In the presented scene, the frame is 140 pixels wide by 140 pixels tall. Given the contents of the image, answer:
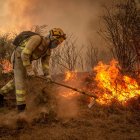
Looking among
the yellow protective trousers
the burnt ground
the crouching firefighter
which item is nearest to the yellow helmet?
the crouching firefighter

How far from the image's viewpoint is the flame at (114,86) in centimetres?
810

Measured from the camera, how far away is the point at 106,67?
909 cm

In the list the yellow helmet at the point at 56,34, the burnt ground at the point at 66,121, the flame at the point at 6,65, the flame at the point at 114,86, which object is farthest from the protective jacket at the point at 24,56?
the flame at the point at 6,65

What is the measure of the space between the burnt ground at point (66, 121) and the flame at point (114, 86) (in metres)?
0.36

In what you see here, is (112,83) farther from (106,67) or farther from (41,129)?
(41,129)

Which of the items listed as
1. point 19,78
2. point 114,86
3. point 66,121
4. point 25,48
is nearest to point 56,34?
point 25,48

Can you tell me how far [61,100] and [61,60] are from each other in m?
11.0

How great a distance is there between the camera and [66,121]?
679cm

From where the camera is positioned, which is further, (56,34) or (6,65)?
(6,65)

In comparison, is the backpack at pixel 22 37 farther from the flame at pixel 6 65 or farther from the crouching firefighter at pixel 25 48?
the flame at pixel 6 65

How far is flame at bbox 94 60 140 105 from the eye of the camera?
8.10 metres

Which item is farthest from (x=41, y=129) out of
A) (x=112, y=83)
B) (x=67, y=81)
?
(x=67, y=81)

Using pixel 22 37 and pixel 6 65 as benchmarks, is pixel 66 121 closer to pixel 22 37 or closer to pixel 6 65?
pixel 22 37

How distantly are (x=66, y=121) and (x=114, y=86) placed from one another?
232cm
